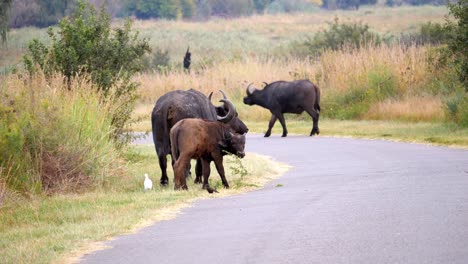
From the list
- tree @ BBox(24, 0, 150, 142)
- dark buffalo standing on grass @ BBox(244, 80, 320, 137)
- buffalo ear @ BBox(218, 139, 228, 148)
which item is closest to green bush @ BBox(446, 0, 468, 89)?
dark buffalo standing on grass @ BBox(244, 80, 320, 137)

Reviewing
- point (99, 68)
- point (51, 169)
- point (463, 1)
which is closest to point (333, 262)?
point (51, 169)

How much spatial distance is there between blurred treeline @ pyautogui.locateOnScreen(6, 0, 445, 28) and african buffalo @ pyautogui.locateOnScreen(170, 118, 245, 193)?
64439mm

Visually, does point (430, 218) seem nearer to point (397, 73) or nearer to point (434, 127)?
point (434, 127)

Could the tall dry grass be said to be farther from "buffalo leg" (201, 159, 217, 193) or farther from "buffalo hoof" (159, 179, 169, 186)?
"buffalo leg" (201, 159, 217, 193)

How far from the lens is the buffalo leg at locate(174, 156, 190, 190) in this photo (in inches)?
651

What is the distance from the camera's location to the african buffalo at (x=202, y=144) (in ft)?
54.2

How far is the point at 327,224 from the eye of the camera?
12.3m

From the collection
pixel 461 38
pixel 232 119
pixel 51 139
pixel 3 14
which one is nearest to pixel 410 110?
pixel 461 38

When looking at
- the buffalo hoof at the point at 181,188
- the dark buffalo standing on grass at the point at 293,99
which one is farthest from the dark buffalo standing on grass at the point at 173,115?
the dark buffalo standing on grass at the point at 293,99

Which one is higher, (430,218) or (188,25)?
(430,218)

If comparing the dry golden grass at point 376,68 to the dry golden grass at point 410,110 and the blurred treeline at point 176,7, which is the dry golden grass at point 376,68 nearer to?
the dry golden grass at point 410,110

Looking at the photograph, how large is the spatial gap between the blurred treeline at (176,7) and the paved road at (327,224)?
6532 cm

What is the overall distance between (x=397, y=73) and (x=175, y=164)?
22275 mm

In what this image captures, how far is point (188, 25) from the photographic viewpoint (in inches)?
3826
